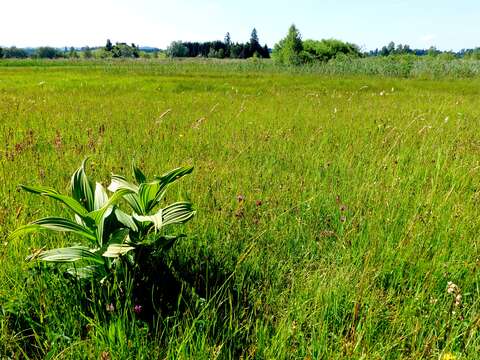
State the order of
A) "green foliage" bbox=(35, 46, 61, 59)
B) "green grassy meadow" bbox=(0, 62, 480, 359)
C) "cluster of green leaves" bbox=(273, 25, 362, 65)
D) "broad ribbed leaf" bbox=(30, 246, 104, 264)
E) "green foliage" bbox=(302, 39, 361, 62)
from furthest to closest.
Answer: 1. "green foliage" bbox=(35, 46, 61, 59)
2. "green foliage" bbox=(302, 39, 361, 62)
3. "cluster of green leaves" bbox=(273, 25, 362, 65)
4. "broad ribbed leaf" bbox=(30, 246, 104, 264)
5. "green grassy meadow" bbox=(0, 62, 480, 359)

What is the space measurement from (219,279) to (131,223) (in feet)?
1.88

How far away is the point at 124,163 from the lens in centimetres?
395

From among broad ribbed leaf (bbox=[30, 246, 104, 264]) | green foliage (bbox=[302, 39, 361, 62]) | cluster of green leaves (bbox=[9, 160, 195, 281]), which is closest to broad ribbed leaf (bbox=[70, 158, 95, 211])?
cluster of green leaves (bbox=[9, 160, 195, 281])

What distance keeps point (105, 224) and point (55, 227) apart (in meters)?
0.22

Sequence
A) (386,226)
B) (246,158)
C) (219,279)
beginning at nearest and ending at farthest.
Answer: (219,279) → (386,226) → (246,158)

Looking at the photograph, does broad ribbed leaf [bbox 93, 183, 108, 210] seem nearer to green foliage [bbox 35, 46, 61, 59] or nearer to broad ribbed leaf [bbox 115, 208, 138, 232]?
broad ribbed leaf [bbox 115, 208, 138, 232]

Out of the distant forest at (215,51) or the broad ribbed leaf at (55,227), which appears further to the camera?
the distant forest at (215,51)

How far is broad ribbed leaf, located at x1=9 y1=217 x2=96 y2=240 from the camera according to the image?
1.59 meters

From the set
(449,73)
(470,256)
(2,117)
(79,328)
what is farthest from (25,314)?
(449,73)

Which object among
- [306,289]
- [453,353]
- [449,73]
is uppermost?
[449,73]

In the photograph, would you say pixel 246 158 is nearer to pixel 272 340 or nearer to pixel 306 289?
pixel 306 289

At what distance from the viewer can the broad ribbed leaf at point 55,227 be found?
5.23 feet

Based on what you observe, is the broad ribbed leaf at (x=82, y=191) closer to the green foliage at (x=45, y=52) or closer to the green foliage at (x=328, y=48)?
the green foliage at (x=328, y=48)

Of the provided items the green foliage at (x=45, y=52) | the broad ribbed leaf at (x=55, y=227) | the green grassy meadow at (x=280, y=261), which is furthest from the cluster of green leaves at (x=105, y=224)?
the green foliage at (x=45, y=52)
